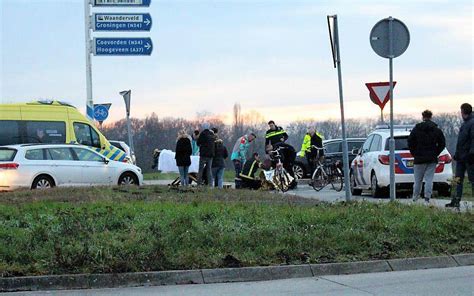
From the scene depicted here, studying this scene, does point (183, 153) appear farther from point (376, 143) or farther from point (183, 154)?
point (376, 143)

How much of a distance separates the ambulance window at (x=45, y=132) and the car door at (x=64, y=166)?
13.2 ft


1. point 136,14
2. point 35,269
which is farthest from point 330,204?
point 136,14

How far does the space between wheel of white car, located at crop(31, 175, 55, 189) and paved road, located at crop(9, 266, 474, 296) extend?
1269 centimetres

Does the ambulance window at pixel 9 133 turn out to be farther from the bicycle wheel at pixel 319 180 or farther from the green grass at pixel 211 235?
the green grass at pixel 211 235

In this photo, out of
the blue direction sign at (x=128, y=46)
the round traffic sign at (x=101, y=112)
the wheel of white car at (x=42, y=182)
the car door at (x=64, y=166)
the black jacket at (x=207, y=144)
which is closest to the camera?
the wheel of white car at (x=42, y=182)

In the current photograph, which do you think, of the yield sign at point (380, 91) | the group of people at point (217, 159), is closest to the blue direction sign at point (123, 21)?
the group of people at point (217, 159)

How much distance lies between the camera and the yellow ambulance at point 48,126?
25.0 metres

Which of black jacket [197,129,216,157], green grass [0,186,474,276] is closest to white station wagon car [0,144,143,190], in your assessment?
black jacket [197,129,216,157]

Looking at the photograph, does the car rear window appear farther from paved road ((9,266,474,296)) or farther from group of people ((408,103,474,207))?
paved road ((9,266,474,296))

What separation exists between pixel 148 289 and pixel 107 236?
1.62 meters

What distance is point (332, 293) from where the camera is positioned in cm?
806

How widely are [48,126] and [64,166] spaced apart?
4.84 metres

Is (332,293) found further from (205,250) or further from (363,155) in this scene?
(363,155)

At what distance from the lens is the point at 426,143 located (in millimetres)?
15359
